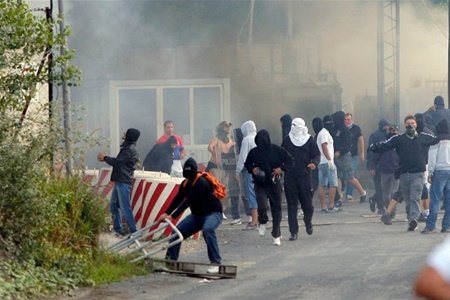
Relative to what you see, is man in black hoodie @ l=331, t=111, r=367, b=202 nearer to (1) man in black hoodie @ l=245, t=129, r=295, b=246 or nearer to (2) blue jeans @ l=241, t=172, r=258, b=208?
(2) blue jeans @ l=241, t=172, r=258, b=208

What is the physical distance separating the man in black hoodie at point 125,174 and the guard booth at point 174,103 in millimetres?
8707

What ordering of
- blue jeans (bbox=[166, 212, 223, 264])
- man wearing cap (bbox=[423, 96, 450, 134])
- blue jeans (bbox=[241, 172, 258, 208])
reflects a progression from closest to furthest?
1. blue jeans (bbox=[166, 212, 223, 264])
2. blue jeans (bbox=[241, 172, 258, 208])
3. man wearing cap (bbox=[423, 96, 450, 134])

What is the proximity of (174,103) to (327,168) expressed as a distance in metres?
5.81

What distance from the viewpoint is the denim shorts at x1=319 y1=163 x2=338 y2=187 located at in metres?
18.5

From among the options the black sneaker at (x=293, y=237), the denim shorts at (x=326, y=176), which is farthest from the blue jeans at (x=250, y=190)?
the denim shorts at (x=326, y=176)

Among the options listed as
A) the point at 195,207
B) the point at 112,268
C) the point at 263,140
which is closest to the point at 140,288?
the point at 112,268

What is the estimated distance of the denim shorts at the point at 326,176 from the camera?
1855cm

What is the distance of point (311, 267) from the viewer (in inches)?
445

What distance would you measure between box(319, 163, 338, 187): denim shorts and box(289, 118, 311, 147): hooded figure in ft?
12.2

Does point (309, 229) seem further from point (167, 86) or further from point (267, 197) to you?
point (167, 86)

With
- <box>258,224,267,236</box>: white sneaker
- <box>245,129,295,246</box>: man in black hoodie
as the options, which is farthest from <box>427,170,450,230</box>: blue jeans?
<box>258,224,267,236</box>: white sneaker

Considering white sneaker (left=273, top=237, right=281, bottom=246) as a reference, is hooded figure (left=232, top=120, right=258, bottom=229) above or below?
above

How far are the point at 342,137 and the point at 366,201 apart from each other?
180 centimetres

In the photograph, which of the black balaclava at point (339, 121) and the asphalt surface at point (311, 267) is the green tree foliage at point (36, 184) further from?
the black balaclava at point (339, 121)
